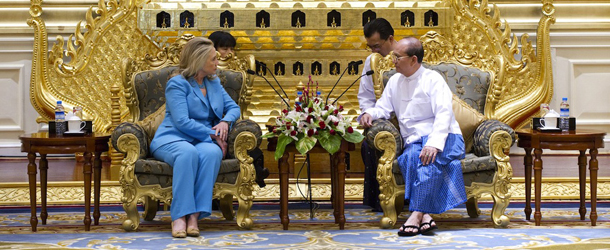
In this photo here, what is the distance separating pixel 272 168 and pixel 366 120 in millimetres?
2142

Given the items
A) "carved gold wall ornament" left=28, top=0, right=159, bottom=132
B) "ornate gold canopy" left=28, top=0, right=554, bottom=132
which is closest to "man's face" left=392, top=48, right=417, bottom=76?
"ornate gold canopy" left=28, top=0, right=554, bottom=132

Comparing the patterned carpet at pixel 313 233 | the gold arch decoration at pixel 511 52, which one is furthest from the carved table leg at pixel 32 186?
the gold arch decoration at pixel 511 52

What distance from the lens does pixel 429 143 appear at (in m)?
4.50

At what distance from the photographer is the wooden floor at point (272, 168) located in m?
6.14

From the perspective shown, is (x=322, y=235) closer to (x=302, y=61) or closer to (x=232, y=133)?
(x=232, y=133)

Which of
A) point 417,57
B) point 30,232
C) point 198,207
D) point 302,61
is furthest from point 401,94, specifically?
point 302,61

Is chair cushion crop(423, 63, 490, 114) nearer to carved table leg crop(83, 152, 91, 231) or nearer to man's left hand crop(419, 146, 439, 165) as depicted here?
man's left hand crop(419, 146, 439, 165)

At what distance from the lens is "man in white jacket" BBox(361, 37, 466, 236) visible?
175 inches

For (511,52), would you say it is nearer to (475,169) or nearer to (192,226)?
(475,169)

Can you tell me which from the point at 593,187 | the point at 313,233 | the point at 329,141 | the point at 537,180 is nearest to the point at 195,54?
the point at 329,141

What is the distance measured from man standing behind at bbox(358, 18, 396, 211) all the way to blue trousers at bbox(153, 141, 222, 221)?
47.4 inches

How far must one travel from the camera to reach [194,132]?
4.63 meters

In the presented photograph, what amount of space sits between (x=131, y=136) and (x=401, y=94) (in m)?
1.61

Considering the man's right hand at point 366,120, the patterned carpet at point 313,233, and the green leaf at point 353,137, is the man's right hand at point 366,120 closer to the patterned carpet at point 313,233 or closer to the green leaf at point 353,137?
the green leaf at point 353,137
